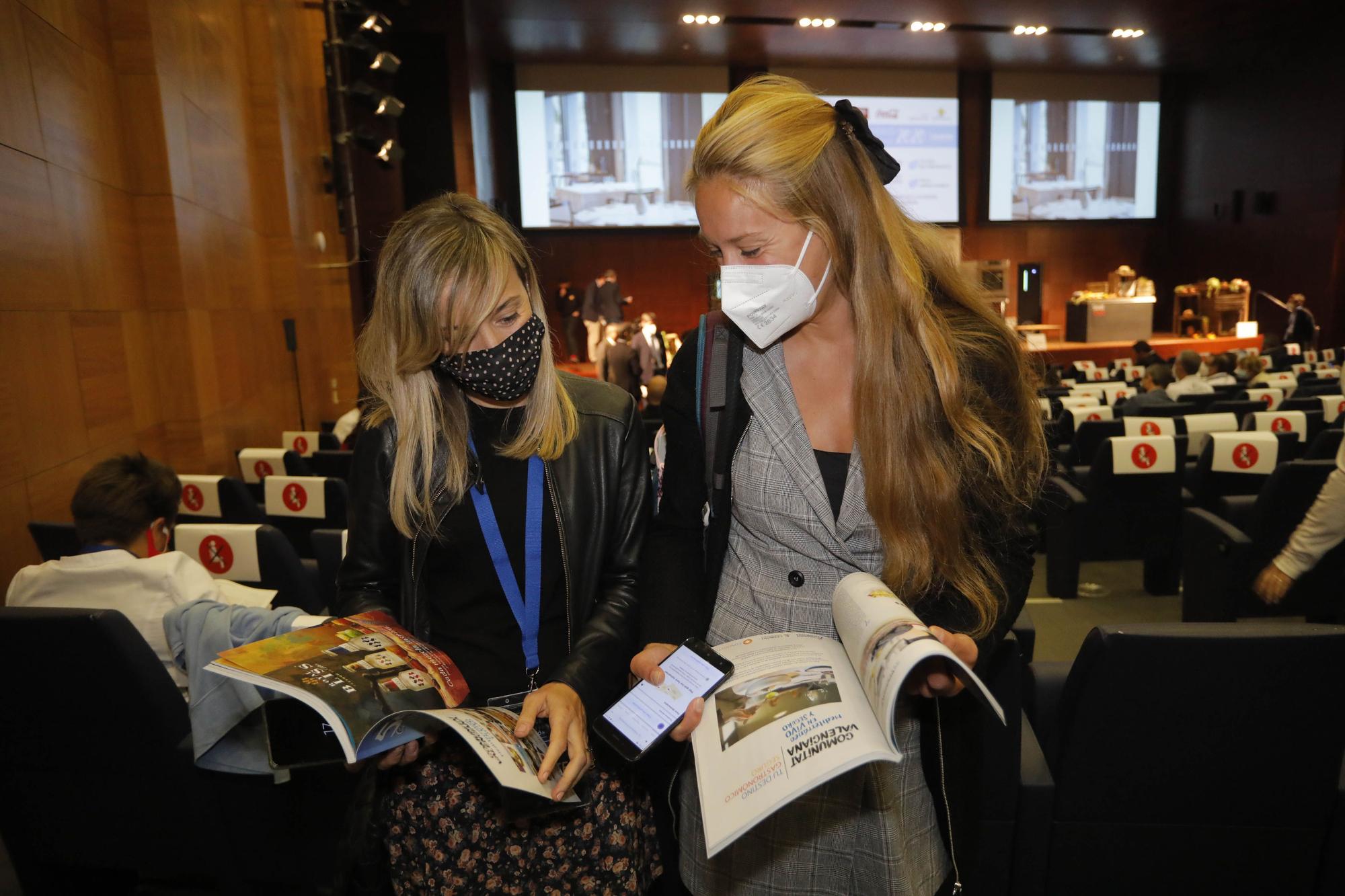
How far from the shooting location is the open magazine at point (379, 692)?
34.8 inches

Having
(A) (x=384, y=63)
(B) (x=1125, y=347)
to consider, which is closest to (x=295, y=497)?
(A) (x=384, y=63)

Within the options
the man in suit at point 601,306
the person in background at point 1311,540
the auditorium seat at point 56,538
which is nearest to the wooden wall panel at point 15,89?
the auditorium seat at point 56,538

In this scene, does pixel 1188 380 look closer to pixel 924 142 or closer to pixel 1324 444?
pixel 1324 444

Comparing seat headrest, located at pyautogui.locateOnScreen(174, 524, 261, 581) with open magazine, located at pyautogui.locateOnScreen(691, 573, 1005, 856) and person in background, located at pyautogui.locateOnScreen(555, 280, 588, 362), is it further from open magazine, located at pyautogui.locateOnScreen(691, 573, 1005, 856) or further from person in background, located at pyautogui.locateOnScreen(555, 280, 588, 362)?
person in background, located at pyautogui.locateOnScreen(555, 280, 588, 362)

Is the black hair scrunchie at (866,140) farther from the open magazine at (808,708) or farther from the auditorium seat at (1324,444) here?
the auditorium seat at (1324,444)

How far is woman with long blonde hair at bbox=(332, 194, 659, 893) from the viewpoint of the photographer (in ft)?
4.01

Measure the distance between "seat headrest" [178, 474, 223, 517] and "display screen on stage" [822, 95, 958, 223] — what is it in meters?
13.9

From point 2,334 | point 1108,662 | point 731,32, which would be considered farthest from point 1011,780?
point 731,32

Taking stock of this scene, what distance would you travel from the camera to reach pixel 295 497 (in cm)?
312

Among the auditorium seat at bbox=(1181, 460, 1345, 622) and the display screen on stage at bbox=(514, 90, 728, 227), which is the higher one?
the display screen on stage at bbox=(514, 90, 728, 227)

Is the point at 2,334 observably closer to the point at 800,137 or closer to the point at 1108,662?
the point at 800,137

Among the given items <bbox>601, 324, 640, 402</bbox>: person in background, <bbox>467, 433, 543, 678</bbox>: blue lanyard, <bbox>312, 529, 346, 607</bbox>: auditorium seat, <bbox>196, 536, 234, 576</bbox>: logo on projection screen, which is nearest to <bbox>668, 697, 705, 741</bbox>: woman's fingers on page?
<bbox>467, 433, 543, 678</bbox>: blue lanyard

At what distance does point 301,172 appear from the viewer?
716 centimetres

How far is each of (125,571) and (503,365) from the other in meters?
1.13
